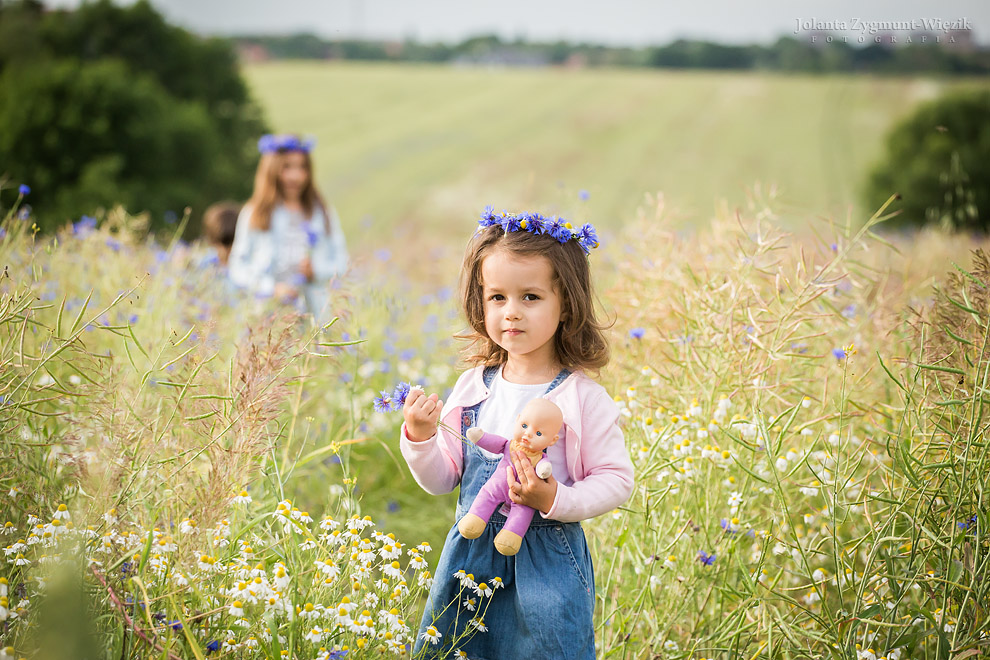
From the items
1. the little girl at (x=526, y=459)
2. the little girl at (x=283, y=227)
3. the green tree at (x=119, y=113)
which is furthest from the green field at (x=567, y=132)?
the little girl at (x=526, y=459)

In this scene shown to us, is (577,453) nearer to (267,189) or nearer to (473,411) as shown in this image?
(473,411)

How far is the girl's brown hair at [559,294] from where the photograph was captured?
2045 millimetres

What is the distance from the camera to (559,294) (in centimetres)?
208

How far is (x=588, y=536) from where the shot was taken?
2719 mm

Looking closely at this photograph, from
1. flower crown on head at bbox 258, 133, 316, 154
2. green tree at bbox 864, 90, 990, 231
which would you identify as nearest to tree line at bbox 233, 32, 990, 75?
green tree at bbox 864, 90, 990, 231

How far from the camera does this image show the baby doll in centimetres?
184

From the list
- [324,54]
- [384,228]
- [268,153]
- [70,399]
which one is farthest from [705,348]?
[324,54]

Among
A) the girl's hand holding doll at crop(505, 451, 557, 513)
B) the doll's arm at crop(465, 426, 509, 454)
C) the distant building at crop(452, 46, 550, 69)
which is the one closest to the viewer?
the girl's hand holding doll at crop(505, 451, 557, 513)

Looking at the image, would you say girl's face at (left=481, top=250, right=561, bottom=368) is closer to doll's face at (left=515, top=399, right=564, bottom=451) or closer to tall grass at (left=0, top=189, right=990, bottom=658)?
doll's face at (left=515, top=399, right=564, bottom=451)

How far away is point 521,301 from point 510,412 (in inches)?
12.2

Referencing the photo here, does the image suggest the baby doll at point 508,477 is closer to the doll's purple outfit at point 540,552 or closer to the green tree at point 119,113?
the doll's purple outfit at point 540,552

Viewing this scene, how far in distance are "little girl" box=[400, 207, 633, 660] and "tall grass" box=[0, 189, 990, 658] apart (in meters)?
0.18

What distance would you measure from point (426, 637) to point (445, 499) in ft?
6.55

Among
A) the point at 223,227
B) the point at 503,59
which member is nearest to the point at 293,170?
the point at 223,227
